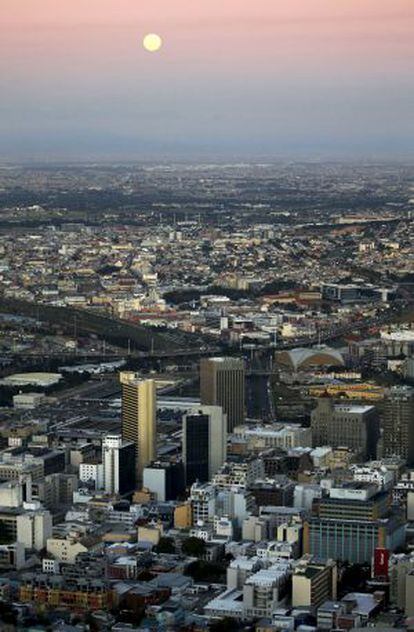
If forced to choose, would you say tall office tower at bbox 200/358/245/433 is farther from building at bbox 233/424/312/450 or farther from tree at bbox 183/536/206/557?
tree at bbox 183/536/206/557

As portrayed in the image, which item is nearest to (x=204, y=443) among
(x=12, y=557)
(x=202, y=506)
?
(x=202, y=506)

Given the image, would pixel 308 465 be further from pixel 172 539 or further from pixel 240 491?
pixel 172 539

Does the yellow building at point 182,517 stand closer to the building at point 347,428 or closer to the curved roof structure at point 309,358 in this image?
the building at point 347,428

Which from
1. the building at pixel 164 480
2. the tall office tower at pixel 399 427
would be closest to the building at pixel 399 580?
the building at pixel 164 480

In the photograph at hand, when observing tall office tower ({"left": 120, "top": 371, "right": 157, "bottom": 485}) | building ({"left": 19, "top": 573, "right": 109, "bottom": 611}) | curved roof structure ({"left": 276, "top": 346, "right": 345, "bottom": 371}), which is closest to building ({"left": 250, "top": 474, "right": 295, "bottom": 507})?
tall office tower ({"left": 120, "top": 371, "right": 157, "bottom": 485})

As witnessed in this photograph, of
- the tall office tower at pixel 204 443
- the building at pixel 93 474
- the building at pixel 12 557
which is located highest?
the tall office tower at pixel 204 443
